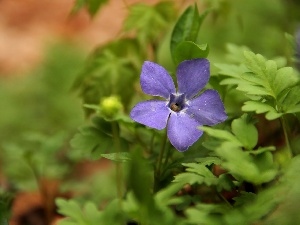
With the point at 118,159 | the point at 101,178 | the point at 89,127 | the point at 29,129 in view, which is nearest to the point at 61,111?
the point at 29,129

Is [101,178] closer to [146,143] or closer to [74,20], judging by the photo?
[146,143]

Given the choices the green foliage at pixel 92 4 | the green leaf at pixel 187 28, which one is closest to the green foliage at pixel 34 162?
the green foliage at pixel 92 4

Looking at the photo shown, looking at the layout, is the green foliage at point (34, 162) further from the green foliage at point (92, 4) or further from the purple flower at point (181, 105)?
the purple flower at point (181, 105)

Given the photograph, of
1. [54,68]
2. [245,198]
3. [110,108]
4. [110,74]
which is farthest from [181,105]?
[54,68]

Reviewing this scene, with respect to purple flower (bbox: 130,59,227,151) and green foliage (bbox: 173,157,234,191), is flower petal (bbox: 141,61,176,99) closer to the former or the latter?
purple flower (bbox: 130,59,227,151)

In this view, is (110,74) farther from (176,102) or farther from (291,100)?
(291,100)

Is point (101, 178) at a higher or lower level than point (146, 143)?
lower

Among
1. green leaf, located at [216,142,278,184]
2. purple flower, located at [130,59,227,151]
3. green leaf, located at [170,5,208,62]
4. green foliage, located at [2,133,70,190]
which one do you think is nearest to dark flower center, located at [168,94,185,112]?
purple flower, located at [130,59,227,151]
